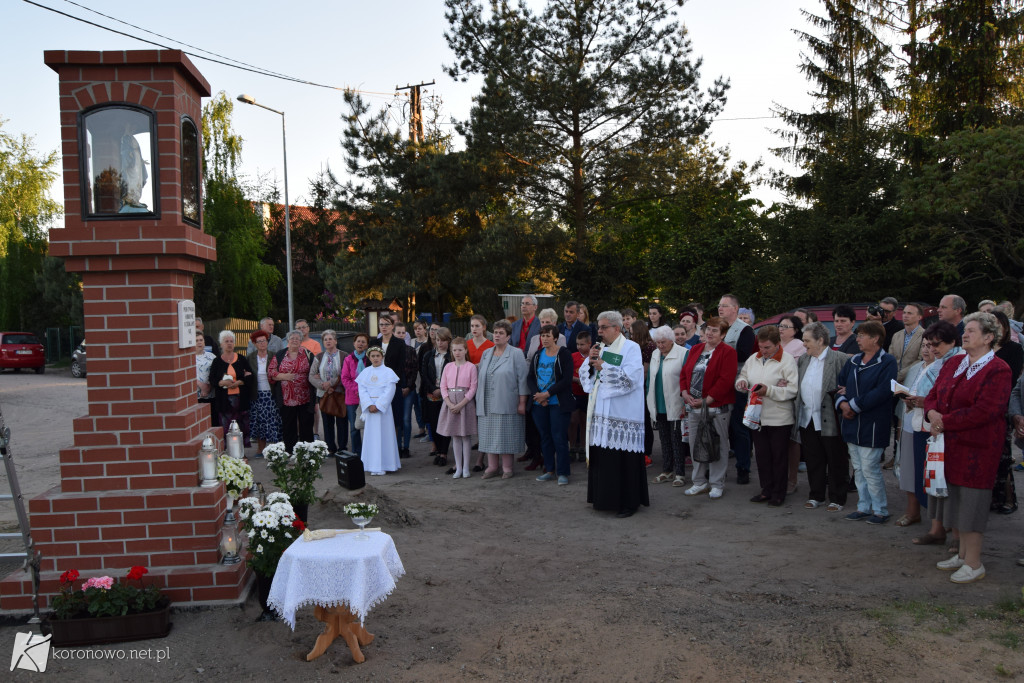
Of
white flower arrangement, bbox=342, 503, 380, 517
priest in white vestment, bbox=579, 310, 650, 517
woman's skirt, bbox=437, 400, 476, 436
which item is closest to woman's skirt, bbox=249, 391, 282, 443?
woman's skirt, bbox=437, 400, 476, 436

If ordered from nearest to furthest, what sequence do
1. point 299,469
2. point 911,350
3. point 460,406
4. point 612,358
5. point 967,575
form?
point 967,575
point 299,469
point 612,358
point 911,350
point 460,406

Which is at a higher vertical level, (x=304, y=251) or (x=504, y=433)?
(x=304, y=251)

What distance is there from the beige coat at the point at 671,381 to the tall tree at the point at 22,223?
128ft

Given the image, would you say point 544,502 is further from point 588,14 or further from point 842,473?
point 588,14

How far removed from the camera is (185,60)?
5.07 meters

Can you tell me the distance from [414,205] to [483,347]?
52.6 feet

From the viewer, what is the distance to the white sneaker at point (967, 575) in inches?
211

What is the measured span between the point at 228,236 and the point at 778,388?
30.4 m

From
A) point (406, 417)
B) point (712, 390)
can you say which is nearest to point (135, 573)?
point (712, 390)

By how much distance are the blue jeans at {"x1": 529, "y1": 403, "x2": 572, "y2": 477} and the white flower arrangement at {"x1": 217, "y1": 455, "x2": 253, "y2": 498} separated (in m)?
4.29

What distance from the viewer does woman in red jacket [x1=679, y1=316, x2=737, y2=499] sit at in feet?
25.9

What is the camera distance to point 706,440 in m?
8.03

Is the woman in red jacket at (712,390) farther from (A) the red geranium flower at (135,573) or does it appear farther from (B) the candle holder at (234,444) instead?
(A) the red geranium flower at (135,573)

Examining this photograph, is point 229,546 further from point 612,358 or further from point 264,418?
point 264,418
